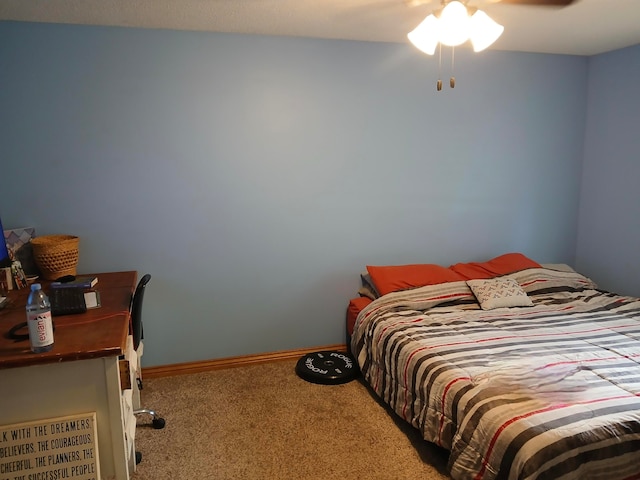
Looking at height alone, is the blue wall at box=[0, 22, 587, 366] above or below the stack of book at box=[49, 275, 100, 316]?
above

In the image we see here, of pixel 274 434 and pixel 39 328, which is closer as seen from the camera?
pixel 39 328

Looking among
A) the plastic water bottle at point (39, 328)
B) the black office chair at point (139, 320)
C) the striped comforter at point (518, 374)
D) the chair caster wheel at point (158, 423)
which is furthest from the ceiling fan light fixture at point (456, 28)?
the chair caster wheel at point (158, 423)

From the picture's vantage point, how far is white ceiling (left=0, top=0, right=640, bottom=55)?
7.80ft

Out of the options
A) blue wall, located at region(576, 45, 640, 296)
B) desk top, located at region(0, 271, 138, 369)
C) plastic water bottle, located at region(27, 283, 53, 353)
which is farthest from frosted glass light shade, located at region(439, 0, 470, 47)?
blue wall, located at region(576, 45, 640, 296)

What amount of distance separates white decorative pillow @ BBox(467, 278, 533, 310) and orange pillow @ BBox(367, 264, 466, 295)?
0.20m

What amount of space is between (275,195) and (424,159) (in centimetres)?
120

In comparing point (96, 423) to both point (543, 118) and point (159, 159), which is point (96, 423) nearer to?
point (159, 159)

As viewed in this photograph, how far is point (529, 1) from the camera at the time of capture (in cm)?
199

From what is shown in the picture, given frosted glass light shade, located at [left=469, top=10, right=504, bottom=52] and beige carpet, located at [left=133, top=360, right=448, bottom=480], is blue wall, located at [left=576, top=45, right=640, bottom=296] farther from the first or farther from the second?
beige carpet, located at [left=133, top=360, right=448, bottom=480]

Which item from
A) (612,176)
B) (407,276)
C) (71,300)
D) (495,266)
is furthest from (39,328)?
(612,176)

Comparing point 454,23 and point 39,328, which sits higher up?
point 454,23

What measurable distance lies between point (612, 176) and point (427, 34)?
2502 mm

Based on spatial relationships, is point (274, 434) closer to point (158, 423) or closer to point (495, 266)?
point (158, 423)

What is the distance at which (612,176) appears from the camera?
141 inches
